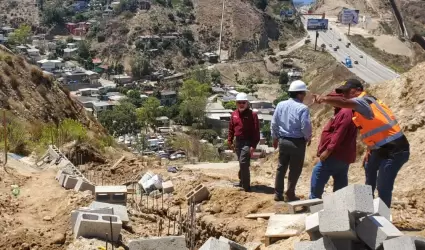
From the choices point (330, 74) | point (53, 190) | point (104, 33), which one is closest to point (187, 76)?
point (104, 33)

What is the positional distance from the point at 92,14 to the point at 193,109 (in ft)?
135

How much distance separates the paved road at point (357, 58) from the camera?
50.8 metres

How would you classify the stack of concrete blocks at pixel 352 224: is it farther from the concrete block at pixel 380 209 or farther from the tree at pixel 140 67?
the tree at pixel 140 67

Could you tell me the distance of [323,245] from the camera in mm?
3885

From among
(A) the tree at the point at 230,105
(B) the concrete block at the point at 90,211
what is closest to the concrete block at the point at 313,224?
(B) the concrete block at the point at 90,211

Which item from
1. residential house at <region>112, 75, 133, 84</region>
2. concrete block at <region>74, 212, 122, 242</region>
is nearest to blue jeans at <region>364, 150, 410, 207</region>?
concrete block at <region>74, 212, 122, 242</region>

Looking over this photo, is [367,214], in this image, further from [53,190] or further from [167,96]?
[167,96]

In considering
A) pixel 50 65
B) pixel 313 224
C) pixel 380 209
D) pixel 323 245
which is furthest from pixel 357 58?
pixel 323 245

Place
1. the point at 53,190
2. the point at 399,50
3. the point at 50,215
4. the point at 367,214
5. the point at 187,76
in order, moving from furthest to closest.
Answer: the point at 399,50, the point at 187,76, the point at 53,190, the point at 50,215, the point at 367,214

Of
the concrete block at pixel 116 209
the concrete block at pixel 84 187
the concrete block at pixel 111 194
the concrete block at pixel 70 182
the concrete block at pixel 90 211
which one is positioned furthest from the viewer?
the concrete block at pixel 70 182

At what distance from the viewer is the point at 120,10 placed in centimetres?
7556

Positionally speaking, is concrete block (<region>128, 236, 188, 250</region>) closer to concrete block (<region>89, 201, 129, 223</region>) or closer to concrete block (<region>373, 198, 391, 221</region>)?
concrete block (<region>89, 201, 129, 223</region>)

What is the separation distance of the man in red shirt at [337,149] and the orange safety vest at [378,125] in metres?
0.42

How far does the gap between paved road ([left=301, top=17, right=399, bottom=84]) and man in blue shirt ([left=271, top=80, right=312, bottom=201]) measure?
1494 inches
